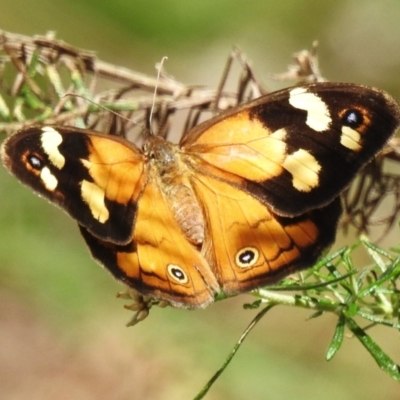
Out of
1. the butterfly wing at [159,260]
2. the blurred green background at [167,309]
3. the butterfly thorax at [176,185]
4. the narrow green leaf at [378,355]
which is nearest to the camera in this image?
the narrow green leaf at [378,355]

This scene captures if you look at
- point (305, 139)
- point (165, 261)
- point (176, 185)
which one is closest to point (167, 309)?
point (176, 185)

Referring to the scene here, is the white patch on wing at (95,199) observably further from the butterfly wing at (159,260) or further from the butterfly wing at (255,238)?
the butterfly wing at (255,238)

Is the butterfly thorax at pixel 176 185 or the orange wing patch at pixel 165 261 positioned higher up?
the butterfly thorax at pixel 176 185

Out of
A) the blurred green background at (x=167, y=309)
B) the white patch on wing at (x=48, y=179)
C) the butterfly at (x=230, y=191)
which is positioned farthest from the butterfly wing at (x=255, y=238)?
the blurred green background at (x=167, y=309)

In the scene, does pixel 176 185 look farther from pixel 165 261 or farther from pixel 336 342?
pixel 336 342

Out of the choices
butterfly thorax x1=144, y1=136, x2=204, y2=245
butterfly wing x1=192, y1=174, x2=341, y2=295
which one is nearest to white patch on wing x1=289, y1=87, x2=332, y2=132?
butterfly wing x1=192, y1=174, x2=341, y2=295

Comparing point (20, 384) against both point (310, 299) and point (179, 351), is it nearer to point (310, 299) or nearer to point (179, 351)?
point (179, 351)

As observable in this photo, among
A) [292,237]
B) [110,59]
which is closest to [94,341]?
[110,59]
